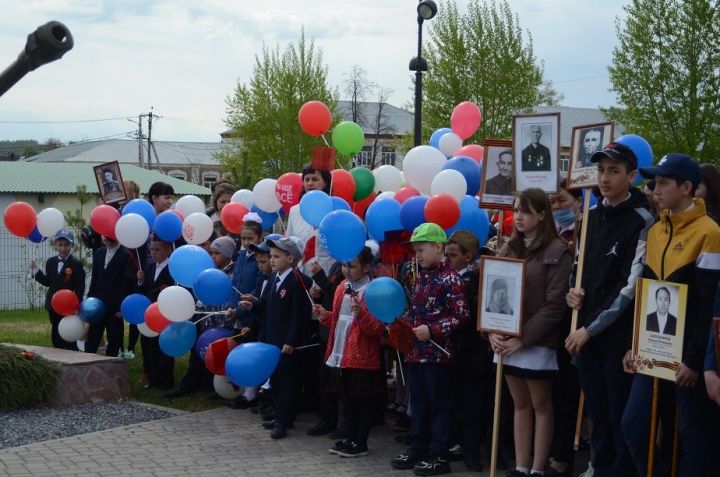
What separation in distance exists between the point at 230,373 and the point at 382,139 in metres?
49.5

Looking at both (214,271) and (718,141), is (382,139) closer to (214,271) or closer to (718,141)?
(718,141)

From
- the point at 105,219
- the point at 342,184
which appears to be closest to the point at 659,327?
the point at 342,184

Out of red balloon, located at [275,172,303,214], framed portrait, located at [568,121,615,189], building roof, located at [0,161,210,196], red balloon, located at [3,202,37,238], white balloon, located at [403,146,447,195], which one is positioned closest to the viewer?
framed portrait, located at [568,121,615,189]

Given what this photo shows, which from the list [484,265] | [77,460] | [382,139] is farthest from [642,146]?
[382,139]

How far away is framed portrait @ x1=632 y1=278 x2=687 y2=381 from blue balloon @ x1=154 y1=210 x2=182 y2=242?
19.4 ft

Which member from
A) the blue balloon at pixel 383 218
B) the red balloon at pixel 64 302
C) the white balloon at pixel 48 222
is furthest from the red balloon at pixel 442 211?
the white balloon at pixel 48 222

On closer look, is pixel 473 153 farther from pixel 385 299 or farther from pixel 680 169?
pixel 680 169

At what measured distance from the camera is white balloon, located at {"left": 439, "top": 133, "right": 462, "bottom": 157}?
31.7 feet

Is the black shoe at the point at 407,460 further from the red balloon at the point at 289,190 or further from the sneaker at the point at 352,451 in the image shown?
the red balloon at the point at 289,190

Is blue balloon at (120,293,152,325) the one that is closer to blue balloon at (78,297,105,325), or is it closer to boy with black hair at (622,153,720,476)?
blue balloon at (78,297,105,325)

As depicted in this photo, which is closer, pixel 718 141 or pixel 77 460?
pixel 77 460

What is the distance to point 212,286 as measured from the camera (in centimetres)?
839

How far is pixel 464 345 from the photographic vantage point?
7000 millimetres

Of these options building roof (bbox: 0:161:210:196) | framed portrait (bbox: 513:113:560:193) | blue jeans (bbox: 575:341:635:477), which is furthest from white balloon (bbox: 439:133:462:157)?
building roof (bbox: 0:161:210:196)
